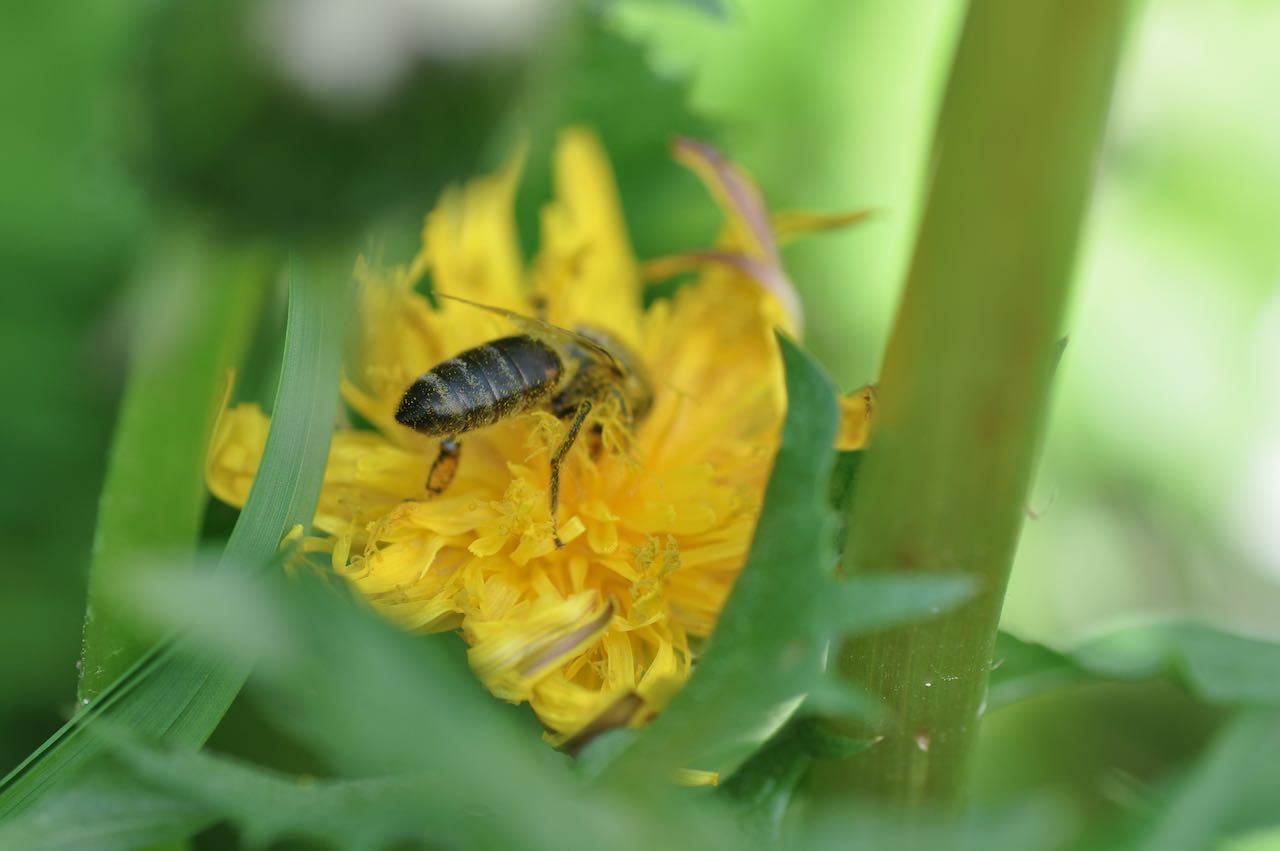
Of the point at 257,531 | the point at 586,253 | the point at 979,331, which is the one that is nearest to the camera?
the point at 979,331

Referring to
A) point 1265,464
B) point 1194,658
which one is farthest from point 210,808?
point 1265,464

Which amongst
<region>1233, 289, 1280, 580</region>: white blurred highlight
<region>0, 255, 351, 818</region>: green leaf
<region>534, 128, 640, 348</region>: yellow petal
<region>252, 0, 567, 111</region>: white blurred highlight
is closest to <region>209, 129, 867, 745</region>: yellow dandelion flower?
<region>534, 128, 640, 348</region>: yellow petal

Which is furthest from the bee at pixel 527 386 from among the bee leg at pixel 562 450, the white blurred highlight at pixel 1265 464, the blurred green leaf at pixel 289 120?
the white blurred highlight at pixel 1265 464

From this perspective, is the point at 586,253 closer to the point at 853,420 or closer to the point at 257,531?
the point at 853,420

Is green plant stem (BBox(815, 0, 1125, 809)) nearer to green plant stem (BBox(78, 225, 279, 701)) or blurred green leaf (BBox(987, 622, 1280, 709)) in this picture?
blurred green leaf (BBox(987, 622, 1280, 709))

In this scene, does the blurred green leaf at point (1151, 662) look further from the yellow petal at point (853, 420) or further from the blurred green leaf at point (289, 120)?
the blurred green leaf at point (289, 120)

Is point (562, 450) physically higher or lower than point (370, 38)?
lower

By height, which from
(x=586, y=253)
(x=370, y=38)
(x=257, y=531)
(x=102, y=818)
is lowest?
(x=102, y=818)
